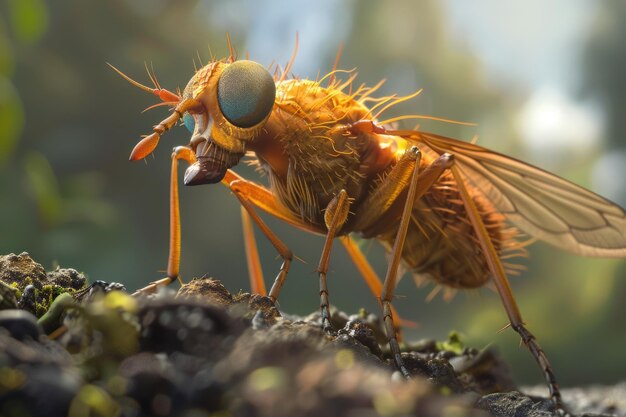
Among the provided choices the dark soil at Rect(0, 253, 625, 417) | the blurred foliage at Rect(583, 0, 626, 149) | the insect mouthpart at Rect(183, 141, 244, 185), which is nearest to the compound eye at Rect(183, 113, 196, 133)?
the insect mouthpart at Rect(183, 141, 244, 185)

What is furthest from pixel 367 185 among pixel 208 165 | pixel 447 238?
pixel 208 165

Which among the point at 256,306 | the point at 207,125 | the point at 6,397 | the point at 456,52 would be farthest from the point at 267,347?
the point at 456,52

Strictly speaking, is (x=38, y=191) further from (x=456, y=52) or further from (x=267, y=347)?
(x=267, y=347)

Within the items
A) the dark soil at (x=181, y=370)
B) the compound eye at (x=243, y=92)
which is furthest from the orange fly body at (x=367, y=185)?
the dark soil at (x=181, y=370)

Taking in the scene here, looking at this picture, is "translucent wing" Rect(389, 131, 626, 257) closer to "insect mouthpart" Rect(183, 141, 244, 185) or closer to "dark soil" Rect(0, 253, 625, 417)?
"insect mouthpart" Rect(183, 141, 244, 185)

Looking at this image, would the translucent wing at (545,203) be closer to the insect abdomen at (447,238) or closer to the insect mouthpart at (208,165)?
the insect abdomen at (447,238)

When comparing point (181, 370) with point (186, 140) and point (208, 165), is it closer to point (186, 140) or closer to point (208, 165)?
point (208, 165)

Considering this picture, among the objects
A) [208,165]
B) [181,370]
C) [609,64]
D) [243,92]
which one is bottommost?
[181,370]
